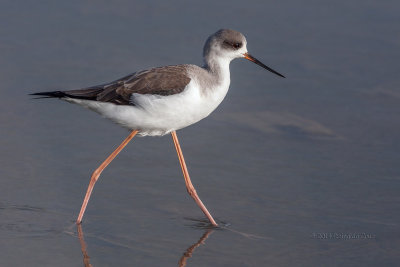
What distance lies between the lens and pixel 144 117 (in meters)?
7.27

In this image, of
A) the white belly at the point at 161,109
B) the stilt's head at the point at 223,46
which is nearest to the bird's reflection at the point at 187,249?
the white belly at the point at 161,109

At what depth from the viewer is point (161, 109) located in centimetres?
720

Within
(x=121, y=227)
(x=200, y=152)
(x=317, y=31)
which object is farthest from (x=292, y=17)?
(x=121, y=227)

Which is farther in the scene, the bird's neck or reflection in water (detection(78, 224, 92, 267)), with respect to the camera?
the bird's neck

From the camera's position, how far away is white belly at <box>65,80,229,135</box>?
23.5ft

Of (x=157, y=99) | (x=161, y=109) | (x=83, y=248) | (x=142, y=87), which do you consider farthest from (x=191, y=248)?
(x=142, y=87)

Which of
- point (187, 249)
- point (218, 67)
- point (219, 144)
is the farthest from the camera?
point (219, 144)

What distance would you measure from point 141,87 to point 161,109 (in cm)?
32

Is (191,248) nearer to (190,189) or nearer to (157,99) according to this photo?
(190,189)

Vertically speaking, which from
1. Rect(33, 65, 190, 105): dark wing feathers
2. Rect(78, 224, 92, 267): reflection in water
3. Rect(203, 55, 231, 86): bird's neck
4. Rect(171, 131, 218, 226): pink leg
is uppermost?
Rect(203, 55, 231, 86): bird's neck

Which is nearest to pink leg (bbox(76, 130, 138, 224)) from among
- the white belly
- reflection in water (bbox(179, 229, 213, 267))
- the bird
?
the bird

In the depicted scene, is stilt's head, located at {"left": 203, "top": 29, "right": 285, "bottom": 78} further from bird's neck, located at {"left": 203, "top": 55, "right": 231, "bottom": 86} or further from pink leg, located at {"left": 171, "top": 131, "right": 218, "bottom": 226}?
pink leg, located at {"left": 171, "top": 131, "right": 218, "bottom": 226}

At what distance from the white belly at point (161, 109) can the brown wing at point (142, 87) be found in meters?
0.05

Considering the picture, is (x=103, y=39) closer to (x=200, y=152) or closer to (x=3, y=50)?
(x=3, y=50)
